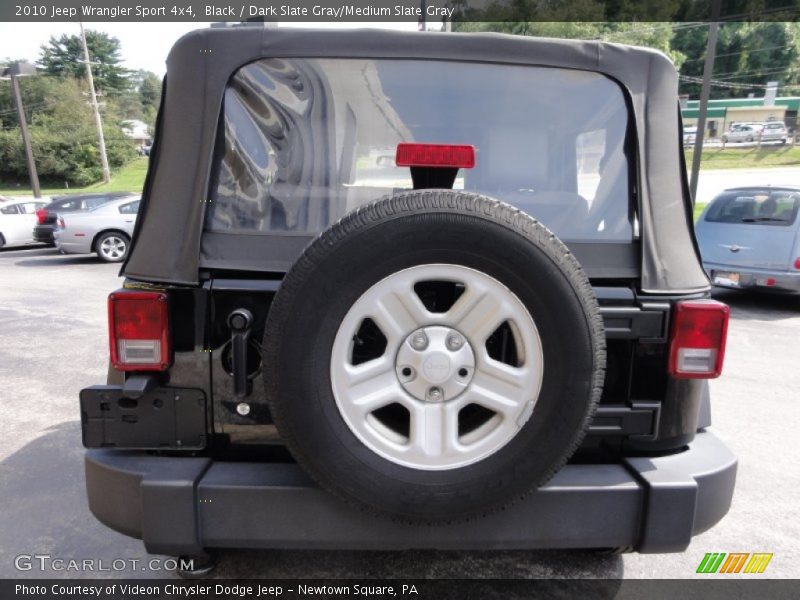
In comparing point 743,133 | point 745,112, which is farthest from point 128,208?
point 745,112

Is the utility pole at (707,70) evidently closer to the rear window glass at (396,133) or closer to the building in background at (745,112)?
the rear window glass at (396,133)

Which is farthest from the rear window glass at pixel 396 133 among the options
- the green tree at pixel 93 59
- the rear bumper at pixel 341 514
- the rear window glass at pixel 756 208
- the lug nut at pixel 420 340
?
the green tree at pixel 93 59

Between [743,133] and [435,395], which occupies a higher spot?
[743,133]

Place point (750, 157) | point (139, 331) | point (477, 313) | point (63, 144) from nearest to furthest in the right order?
point (477, 313)
point (139, 331)
point (750, 157)
point (63, 144)

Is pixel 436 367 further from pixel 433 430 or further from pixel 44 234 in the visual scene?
pixel 44 234

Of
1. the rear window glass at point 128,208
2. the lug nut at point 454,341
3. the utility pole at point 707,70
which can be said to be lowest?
the rear window glass at point 128,208

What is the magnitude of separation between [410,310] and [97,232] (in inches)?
512

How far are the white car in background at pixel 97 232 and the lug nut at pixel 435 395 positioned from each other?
1262 cm

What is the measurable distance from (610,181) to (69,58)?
85.5m

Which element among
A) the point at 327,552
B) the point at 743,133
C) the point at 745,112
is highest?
the point at 745,112

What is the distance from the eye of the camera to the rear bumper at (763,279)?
7891 millimetres

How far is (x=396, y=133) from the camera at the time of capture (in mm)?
2213

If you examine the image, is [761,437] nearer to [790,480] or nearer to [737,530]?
[790,480]

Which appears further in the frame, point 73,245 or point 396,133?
point 73,245
